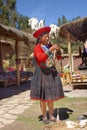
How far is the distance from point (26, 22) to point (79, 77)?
93.5ft

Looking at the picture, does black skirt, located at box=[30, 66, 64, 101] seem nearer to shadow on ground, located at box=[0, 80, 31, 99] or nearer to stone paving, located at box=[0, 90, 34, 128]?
stone paving, located at box=[0, 90, 34, 128]

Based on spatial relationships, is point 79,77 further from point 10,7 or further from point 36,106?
point 10,7

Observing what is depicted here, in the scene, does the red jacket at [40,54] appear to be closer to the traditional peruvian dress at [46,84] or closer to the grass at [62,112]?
the traditional peruvian dress at [46,84]

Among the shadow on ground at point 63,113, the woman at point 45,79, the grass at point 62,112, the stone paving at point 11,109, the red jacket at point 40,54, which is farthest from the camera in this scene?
the stone paving at point 11,109

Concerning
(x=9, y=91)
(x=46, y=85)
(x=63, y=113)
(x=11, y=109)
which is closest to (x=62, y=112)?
(x=63, y=113)

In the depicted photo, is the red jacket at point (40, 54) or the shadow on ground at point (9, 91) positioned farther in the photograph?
the shadow on ground at point (9, 91)

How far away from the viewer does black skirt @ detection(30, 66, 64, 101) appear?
566 cm

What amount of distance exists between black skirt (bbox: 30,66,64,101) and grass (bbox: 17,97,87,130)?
0.53 meters

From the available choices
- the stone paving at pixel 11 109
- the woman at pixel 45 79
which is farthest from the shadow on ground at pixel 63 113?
the stone paving at pixel 11 109

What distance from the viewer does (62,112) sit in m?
6.69

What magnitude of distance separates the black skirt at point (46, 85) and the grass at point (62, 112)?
533 millimetres

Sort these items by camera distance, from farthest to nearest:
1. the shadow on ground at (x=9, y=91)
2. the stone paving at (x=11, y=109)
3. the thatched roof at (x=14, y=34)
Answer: the thatched roof at (x=14, y=34) < the shadow on ground at (x=9, y=91) < the stone paving at (x=11, y=109)

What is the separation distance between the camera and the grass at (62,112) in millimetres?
5791

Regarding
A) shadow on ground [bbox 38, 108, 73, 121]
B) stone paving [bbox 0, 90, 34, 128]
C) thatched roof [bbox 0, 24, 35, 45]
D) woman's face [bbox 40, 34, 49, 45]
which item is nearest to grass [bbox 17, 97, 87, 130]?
shadow on ground [bbox 38, 108, 73, 121]
